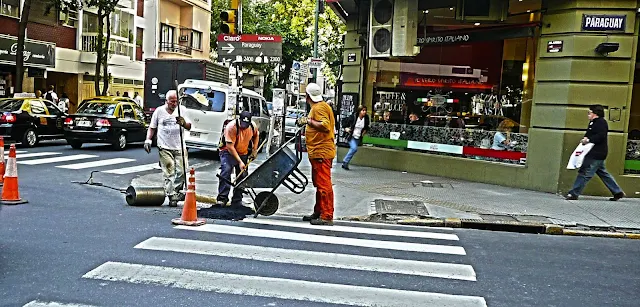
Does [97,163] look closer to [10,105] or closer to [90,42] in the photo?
[10,105]

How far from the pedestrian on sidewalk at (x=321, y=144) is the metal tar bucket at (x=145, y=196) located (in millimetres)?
2566

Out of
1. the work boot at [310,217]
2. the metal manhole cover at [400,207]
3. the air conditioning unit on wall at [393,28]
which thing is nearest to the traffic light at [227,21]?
the air conditioning unit on wall at [393,28]

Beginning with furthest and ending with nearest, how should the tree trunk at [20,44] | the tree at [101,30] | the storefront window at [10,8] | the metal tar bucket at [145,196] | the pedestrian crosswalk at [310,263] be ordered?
the tree at [101,30] < the storefront window at [10,8] < the tree trunk at [20,44] < the metal tar bucket at [145,196] < the pedestrian crosswalk at [310,263]

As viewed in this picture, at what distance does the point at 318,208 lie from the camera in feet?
28.6

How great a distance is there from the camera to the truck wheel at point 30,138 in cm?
1713

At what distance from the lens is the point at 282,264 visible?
620cm

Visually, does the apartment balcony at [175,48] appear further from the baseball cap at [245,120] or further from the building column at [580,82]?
the baseball cap at [245,120]

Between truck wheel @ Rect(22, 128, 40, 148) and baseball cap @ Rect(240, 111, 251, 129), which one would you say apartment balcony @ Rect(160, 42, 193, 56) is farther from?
baseball cap @ Rect(240, 111, 251, 129)

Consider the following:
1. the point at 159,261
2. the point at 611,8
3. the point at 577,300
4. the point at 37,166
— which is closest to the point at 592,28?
the point at 611,8

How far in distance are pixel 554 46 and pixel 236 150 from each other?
695cm

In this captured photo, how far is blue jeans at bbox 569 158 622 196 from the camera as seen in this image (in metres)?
11.1

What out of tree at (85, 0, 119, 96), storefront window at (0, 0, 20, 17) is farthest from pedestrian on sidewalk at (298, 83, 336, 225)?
storefront window at (0, 0, 20, 17)

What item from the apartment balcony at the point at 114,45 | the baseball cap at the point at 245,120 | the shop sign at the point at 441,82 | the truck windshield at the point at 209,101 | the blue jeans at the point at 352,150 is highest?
the apartment balcony at the point at 114,45

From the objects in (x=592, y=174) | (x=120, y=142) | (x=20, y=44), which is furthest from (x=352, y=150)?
(x=20, y=44)
